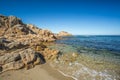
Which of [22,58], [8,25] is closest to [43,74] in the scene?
[22,58]

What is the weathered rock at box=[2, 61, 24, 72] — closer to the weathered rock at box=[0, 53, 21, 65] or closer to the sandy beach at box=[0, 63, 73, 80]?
the weathered rock at box=[0, 53, 21, 65]

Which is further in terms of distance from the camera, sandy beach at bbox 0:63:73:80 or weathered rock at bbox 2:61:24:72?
weathered rock at bbox 2:61:24:72

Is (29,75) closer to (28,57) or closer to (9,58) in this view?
(28,57)

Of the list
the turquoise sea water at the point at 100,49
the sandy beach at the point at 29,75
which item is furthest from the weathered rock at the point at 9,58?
the turquoise sea water at the point at 100,49

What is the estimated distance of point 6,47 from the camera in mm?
22609

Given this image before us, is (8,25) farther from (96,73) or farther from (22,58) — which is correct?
(96,73)

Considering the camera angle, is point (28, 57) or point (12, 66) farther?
point (28, 57)

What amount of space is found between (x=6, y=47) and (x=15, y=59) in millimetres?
9161

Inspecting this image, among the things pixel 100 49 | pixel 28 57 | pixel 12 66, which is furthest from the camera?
pixel 100 49

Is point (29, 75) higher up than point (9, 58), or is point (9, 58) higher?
point (9, 58)

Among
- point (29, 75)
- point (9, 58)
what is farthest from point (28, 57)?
point (29, 75)

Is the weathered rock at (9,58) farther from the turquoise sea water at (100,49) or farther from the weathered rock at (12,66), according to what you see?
the turquoise sea water at (100,49)

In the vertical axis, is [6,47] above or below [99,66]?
above

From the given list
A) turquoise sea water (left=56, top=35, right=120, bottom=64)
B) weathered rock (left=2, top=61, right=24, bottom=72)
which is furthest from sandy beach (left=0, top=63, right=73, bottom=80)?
turquoise sea water (left=56, top=35, right=120, bottom=64)
